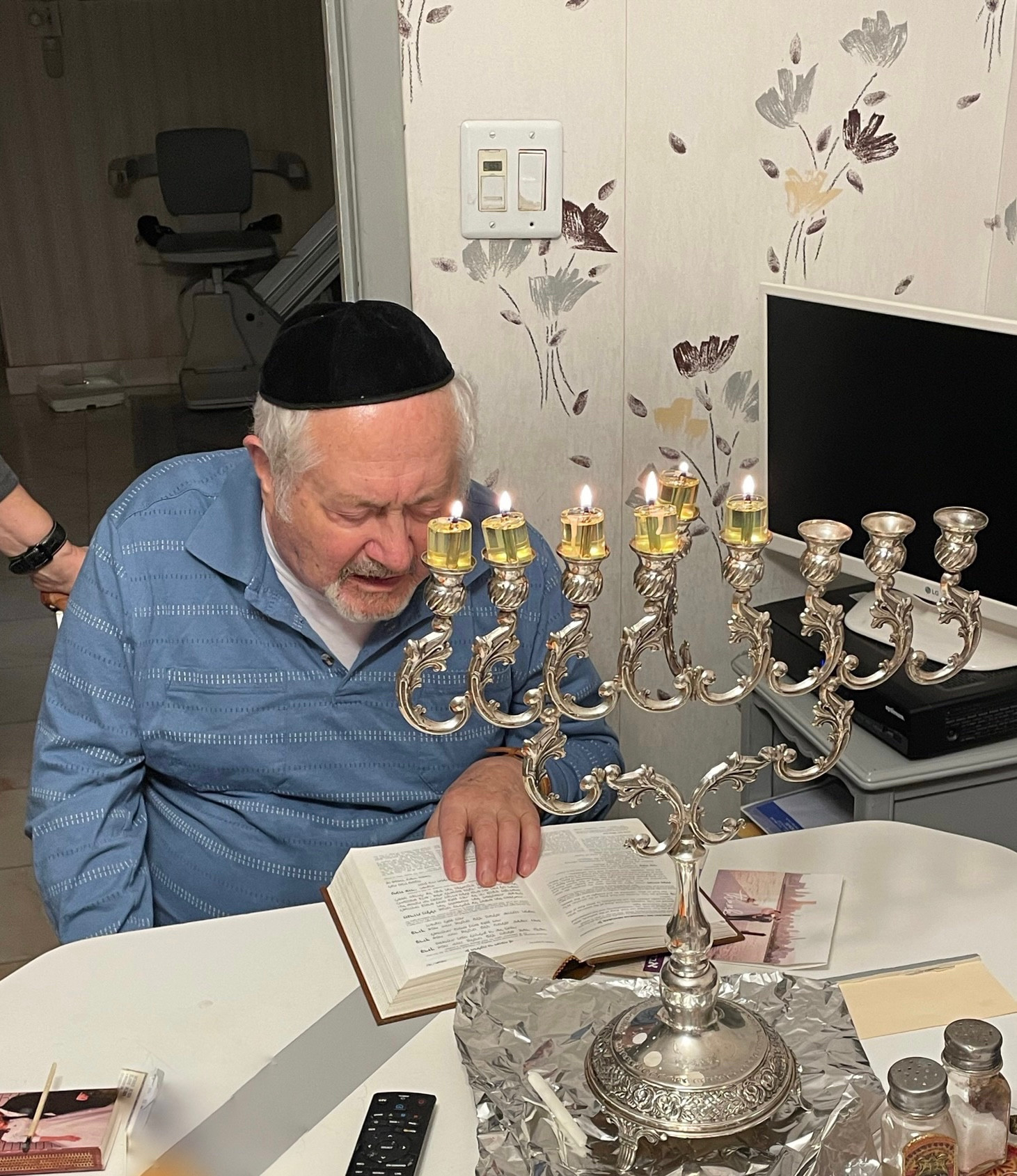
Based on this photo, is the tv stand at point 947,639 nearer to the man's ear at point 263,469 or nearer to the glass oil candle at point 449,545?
the man's ear at point 263,469

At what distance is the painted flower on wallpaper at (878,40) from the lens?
204 centimetres

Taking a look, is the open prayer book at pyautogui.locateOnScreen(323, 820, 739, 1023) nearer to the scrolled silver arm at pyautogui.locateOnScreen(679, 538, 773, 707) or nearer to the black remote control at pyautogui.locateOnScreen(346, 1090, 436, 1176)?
the black remote control at pyautogui.locateOnScreen(346, 1090, 436, 1176)

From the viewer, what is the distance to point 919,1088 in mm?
887

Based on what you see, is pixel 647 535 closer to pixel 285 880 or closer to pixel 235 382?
pixel 285 880

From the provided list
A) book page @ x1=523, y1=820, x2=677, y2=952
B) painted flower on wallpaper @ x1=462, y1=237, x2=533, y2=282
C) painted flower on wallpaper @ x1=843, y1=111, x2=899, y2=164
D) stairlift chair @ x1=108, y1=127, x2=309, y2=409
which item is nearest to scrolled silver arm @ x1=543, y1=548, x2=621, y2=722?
book page @ x1=523, y1=820, x2=677, y2=952

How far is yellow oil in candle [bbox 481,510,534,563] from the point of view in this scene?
36.1 inches

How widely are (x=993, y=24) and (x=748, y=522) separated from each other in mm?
1541

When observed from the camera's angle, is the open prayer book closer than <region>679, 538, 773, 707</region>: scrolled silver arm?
No

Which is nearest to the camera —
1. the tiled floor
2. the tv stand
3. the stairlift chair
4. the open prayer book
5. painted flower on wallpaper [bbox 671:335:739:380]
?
the open prayer book

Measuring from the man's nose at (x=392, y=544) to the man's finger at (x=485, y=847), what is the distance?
295 millimetres

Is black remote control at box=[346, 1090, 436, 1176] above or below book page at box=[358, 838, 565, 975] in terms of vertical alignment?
below

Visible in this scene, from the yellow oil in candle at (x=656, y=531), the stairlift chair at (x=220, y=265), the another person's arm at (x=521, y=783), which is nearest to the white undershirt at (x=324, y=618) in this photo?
the another person's arm at (x=521, y=783)

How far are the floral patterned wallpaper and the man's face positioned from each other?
1.93 ft

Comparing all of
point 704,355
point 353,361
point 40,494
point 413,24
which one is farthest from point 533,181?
point 40,494
